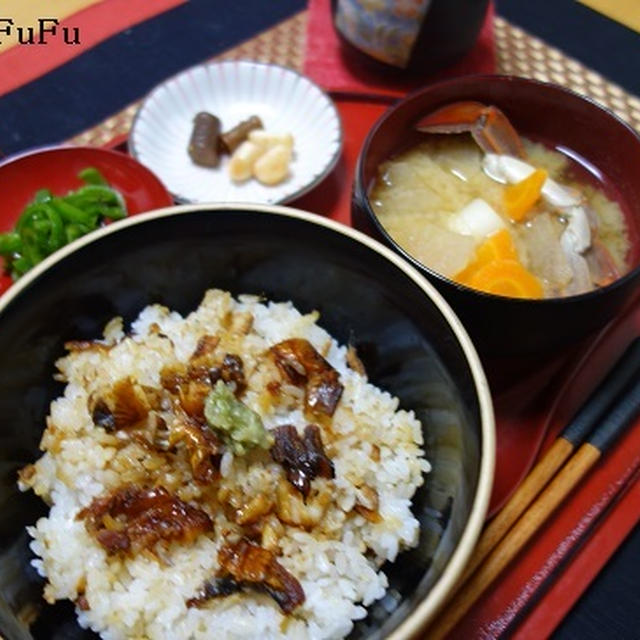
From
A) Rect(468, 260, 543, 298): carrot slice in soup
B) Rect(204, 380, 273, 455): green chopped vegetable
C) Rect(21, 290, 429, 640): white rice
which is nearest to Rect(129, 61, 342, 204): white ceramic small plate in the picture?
Rect(468, 260, 543, 298): carrot slice in soup

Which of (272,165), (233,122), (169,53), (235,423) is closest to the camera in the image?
(235,423)

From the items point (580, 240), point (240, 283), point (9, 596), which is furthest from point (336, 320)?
point (9, 596)

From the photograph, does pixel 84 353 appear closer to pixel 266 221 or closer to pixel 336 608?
pixel 266 221

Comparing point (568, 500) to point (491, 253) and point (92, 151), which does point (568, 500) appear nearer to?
point (491, 253)

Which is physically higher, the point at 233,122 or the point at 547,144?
the point at 547,144

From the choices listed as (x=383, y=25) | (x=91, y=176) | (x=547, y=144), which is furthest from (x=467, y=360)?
(x=383, y=25)

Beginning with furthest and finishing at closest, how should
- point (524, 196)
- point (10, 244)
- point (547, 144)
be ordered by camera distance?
1. point (547, 144)
2. point (10, 244)
3. point (524, 196)

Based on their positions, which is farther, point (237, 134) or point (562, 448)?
point (237, 134)
